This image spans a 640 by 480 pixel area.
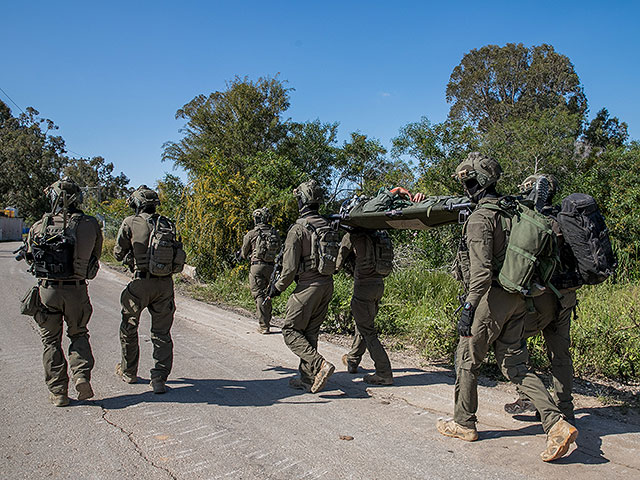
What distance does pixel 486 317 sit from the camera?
3.81 meters

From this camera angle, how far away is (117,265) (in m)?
19.4

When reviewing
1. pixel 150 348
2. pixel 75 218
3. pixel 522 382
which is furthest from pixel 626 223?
Result: pixel 75 218

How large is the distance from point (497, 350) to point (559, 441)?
79 cm

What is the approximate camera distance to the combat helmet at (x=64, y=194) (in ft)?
15.7

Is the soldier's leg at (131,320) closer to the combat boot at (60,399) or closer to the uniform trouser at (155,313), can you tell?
the uniform trouser at (155,313)

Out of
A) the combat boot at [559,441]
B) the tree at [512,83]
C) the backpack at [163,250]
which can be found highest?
the tree at [512,83]

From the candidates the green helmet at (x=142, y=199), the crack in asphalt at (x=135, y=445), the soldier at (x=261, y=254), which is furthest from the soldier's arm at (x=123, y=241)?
the soldier at (x=261, y=254)

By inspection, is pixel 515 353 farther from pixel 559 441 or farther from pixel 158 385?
pixel 158 385

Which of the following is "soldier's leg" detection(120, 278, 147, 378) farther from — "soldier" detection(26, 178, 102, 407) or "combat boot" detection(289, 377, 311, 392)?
"combat boot" detection(289, 377, 311, 392)

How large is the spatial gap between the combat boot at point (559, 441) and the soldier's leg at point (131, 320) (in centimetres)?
392

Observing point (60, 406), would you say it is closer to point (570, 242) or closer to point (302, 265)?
point (302, 265)

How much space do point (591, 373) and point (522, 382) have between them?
7.54 ft

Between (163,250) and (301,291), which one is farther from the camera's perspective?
(301,291)

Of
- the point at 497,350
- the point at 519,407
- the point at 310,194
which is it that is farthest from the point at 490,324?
the point at 310,194
